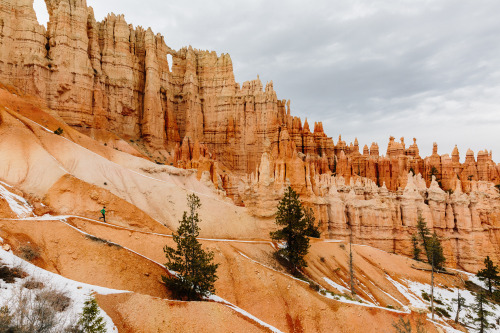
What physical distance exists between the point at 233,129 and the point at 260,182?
37790 millimetres

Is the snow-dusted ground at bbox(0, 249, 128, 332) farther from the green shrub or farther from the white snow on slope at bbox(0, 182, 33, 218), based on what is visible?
the white snow on slope at bbox(0, 182, 33, 218)

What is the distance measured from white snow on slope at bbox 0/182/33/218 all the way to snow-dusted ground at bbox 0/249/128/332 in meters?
7.70

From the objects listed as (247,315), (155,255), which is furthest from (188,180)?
(247,315)

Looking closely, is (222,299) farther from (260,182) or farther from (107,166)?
(107,166)

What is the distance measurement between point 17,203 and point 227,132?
53.9 metres

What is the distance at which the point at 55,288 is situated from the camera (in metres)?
13.0

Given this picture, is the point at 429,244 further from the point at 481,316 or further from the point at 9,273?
the point at 9,273

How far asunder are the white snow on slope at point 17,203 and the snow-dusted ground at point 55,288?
25.3 ft

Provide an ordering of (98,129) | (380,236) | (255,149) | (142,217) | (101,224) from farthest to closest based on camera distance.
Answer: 1. (255,149)
2. (98,129)
3. (380,236)
4. (142,217)
5. (101,224)

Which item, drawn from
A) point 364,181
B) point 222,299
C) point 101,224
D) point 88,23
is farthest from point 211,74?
point 222,299

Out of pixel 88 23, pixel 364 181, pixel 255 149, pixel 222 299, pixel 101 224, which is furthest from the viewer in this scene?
pixel 255 149

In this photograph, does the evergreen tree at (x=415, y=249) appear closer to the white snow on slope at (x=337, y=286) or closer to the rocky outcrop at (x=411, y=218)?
the rocky outcrop at (x=411, y=218)

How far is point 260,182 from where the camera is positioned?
120 ft

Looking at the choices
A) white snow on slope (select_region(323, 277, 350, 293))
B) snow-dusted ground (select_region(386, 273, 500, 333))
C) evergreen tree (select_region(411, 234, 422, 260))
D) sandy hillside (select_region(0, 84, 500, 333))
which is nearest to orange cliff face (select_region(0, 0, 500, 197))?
sandy hillside (select_region(0, 84, 500, 333))
